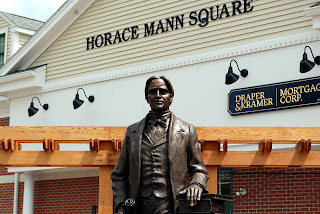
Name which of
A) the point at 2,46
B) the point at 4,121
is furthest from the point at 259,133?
the point at 2,46

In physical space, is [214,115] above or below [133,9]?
below

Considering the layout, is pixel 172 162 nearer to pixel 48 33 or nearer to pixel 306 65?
pixel 306 65

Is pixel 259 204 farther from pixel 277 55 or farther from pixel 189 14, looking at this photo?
pixel 189 14

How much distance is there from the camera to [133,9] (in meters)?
15.9

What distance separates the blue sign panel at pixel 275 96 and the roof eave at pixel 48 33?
18.4 ft

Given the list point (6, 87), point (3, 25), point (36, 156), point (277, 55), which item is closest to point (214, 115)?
point (277, 55)

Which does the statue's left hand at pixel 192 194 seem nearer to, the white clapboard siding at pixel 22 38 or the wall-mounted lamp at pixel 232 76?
the wall-mounted lamp at pixel 232 76

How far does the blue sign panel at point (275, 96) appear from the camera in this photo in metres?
12.3

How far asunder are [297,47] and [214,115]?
233 cm

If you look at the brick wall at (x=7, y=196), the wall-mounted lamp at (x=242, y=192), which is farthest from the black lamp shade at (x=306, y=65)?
the brick wall at (x=7, y=196)

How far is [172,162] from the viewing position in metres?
→ 5.55

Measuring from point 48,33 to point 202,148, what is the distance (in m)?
9.53

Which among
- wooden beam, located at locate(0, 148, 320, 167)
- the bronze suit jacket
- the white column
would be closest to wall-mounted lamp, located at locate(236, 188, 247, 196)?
wooden beam, located at locate(0, 148, 320, 167)

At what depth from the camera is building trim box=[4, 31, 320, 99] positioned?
498 inches
